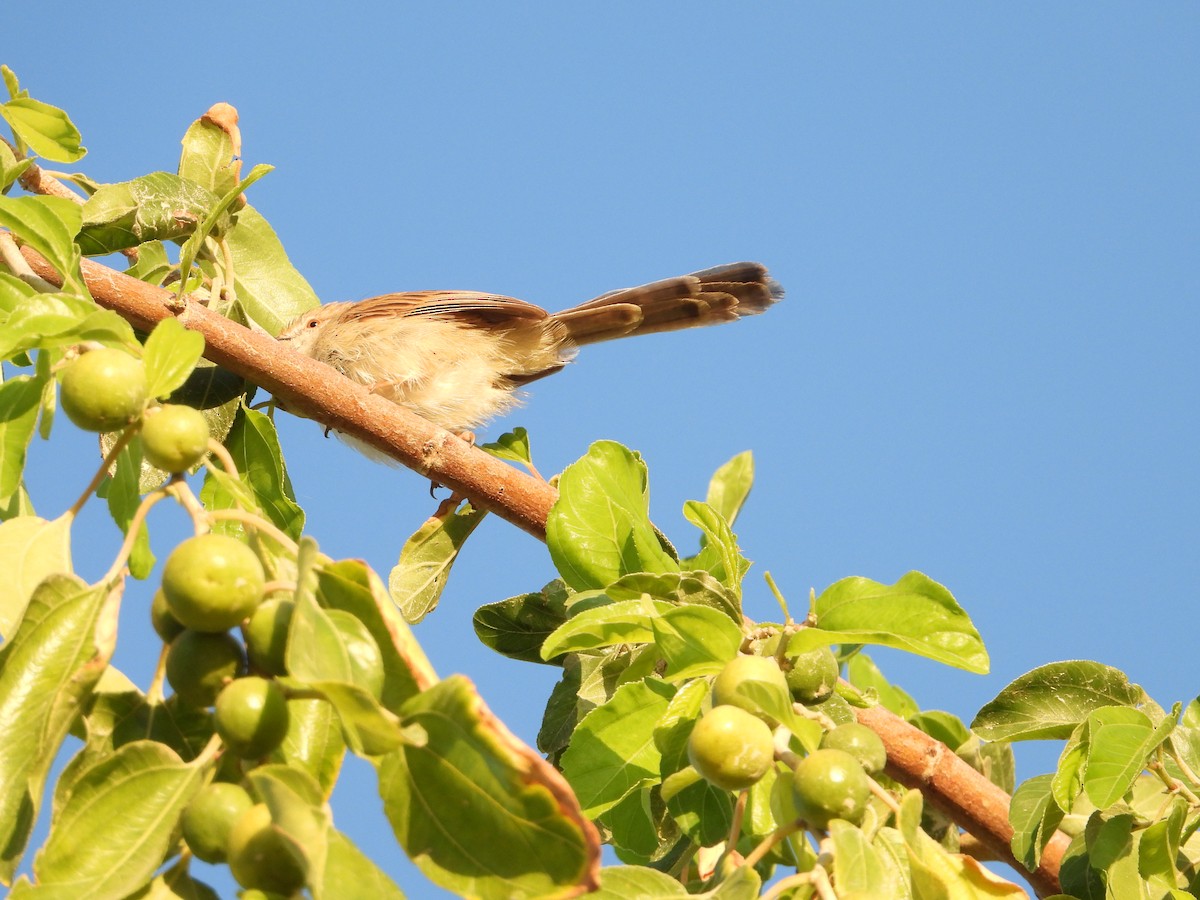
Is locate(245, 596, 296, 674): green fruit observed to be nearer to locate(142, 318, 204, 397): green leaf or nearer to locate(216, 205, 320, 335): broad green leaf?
locate(142, 318, 204, 397): green leaf

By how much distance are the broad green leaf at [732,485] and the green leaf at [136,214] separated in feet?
4.50

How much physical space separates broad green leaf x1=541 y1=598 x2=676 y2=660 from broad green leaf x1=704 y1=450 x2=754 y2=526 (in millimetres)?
784

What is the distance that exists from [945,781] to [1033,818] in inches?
6.7

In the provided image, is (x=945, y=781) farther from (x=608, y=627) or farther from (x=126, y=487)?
(x=126, y=487)

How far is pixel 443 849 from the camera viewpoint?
125 centimetres

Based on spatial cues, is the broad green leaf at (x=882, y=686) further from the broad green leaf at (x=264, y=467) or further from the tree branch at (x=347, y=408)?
the broad green leaf at (x=264, y=467)

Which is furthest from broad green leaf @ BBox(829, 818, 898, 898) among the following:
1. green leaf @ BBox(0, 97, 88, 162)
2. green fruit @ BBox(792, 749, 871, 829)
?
green leaf @ BBox(0, 97, 88, 162)

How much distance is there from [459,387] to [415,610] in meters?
2.91

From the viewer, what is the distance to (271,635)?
1.34 meters

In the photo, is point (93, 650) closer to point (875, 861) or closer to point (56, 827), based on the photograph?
point (56, 827)

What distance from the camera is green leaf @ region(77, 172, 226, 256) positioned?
2.88 m

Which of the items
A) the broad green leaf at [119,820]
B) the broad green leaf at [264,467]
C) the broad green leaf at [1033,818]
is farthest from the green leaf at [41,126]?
the broad green leaf at [1033,818]

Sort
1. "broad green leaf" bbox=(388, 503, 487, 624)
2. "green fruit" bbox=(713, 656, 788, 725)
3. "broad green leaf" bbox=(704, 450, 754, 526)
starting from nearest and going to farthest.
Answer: "green fruit" bbox=(713, 656, 788, 725), "broad green leaf" bbox=(704, 450, 754, 526), "broad green leaf" bbox=(388, 503, 487, 624)

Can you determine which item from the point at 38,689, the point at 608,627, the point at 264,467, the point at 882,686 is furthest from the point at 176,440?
the point at 882,686
